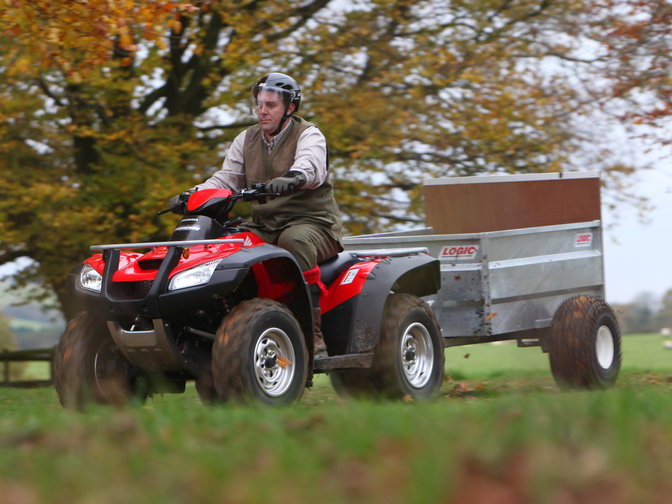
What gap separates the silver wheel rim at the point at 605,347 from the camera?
335 inches

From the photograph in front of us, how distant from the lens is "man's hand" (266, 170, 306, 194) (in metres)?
6.03

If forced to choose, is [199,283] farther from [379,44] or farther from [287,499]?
[379,44]

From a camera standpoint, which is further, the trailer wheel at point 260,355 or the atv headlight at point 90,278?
the atv headlight at point 90,278

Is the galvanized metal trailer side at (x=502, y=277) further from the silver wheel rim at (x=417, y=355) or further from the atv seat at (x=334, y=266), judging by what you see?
the atv seat at (x=334, y=266)

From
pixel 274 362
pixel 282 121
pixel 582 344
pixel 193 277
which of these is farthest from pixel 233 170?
pixel 582 344

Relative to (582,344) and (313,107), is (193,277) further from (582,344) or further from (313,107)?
(313,107)

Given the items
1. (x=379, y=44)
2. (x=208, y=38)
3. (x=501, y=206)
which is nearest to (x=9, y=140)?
(x=208, y=38)

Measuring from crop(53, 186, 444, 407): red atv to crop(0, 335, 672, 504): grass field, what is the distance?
3.77 feet

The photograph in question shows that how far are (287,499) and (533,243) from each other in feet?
19.9

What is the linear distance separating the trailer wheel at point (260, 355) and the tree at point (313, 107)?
24.7ft

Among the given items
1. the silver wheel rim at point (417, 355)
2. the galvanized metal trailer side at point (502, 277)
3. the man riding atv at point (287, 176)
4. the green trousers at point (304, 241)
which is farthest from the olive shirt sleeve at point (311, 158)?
the galvanized metal trailer side at point (502, 277)

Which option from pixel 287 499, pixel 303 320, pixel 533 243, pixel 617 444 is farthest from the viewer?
pixel 533 243

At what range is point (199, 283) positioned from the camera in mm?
5625

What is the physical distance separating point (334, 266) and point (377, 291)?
346 mm
